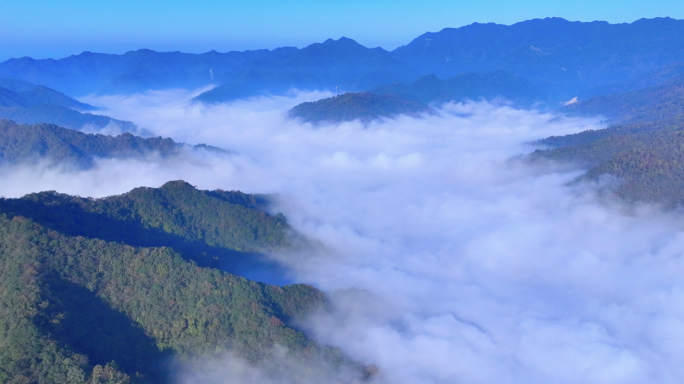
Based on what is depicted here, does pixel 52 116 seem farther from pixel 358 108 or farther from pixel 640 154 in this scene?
pixel 640 154

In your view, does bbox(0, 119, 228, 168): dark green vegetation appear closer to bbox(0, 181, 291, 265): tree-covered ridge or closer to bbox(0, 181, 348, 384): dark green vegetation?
bbox(0, 181, 291, 265): tree-covered ridge

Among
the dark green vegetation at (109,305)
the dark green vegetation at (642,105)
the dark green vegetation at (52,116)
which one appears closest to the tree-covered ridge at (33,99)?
the dark green vegetation at (52,116)

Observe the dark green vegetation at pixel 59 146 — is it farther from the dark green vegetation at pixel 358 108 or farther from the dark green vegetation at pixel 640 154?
the dark green vegetation at pixel 640 154

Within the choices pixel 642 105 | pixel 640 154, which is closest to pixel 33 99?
pixel 640 154

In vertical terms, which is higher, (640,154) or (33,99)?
(640,154)

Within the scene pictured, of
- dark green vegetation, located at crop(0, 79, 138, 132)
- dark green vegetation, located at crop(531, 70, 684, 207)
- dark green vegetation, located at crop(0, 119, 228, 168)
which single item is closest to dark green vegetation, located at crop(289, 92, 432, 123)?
dark green vegetation, located at crop(531, 70, 684, 207)

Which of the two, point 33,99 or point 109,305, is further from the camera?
point 33,99

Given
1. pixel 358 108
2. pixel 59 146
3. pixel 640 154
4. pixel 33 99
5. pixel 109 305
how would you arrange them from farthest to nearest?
pixel 33 99, pixel 358 108, pixel 59 146, pixel 640 154, pixel 109 305
